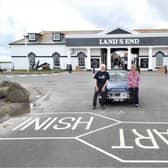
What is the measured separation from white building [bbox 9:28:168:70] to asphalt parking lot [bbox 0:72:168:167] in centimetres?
3588

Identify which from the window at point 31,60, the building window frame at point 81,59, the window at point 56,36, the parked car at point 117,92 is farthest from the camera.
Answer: the window at point 31,60

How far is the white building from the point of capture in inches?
1898

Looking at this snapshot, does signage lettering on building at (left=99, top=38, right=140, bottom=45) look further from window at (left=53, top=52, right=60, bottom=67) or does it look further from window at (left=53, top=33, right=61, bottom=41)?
window at (left=53, top=52, right=60, bottom=67)

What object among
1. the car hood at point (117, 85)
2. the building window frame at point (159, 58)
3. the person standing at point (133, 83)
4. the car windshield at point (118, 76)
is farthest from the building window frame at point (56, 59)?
the person standing at point (133, 83)

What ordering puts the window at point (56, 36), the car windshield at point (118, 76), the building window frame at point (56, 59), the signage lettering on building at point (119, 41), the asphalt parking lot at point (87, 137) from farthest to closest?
the window at point (56, 36) < the building window frame at point (56, 59) < the signage lettering on building at point (119, 41) < the car windshield at point (118, 76) < the asphalt parking lot at point (87, 137)

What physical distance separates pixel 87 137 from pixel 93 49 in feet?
142

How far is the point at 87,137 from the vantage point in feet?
27.2

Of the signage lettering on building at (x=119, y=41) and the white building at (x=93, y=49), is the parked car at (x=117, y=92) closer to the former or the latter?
the white building at (x=93, y=49)

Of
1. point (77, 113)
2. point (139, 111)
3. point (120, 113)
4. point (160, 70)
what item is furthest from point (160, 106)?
point (160, 70)

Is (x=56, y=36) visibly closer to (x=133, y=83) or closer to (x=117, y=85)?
(x=117, y=85)

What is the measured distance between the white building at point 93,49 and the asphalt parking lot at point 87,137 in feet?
118

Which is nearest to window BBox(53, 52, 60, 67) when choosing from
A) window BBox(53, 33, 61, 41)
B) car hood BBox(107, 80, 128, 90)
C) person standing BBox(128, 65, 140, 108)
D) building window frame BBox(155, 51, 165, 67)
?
window BBox(53, 33, 61, 41)

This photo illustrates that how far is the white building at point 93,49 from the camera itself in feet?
158

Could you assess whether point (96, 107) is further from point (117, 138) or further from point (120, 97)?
point (117, 138)
